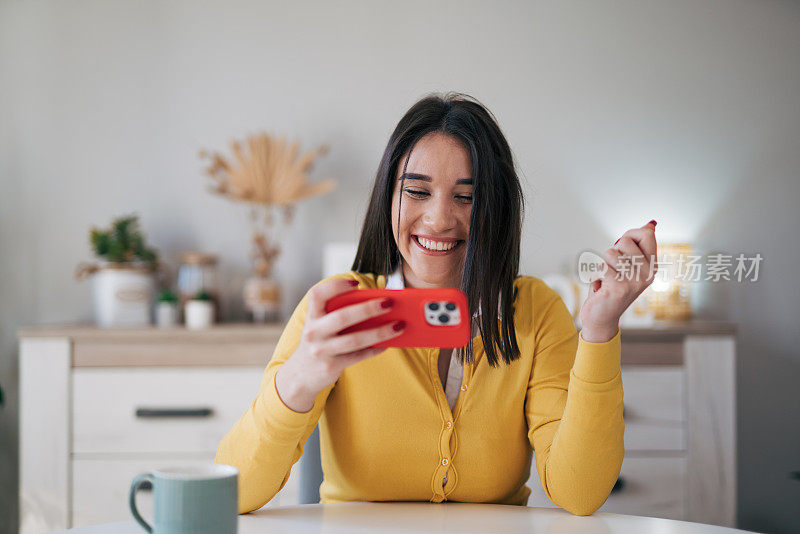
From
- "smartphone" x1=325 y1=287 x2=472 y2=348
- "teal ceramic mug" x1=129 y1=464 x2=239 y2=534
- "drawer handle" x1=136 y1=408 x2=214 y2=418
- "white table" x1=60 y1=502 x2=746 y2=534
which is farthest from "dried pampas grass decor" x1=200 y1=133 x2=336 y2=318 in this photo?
"teal ceramic mug" x1=129 y1=464 x2=239 y2=534

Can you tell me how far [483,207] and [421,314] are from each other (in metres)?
0.37

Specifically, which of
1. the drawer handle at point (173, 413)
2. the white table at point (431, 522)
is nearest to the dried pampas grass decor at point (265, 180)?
the drawer handle at point (173, 413)

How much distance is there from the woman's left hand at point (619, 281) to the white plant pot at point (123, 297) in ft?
5.27

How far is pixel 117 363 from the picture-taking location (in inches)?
74.4

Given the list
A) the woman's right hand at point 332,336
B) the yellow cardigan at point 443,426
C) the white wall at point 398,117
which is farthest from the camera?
the white wall at point 398,117

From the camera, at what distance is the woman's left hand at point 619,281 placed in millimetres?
805

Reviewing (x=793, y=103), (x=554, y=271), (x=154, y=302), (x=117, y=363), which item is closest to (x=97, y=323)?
(x=154, y=302)

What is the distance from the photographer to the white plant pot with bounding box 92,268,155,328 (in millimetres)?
2072

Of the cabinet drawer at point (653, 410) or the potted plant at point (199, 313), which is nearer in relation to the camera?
the cabinet drawer at point (653, 410)

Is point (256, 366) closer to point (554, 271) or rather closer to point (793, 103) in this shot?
point (554, 271)

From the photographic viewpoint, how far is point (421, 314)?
2.40ft

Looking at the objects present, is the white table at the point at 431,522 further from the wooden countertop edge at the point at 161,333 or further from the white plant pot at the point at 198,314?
the white plant pot at the point at 198,314

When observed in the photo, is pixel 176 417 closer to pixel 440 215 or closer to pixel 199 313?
pixel 199 313

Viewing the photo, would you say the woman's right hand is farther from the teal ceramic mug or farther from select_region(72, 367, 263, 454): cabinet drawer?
select_region(72, 367, 263, 454): cabinet drawer
